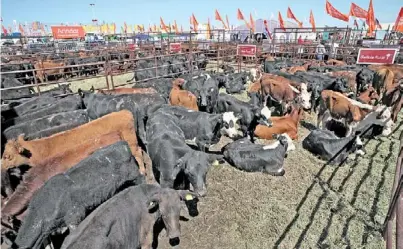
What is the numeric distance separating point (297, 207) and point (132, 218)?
275 cm

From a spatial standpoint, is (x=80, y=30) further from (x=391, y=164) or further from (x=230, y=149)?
(x=391, y=164)

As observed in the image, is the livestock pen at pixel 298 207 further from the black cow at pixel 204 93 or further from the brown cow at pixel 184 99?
the black cow at pixel 204 93

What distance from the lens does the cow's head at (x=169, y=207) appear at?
367 centimetres

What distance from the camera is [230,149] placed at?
6.23m

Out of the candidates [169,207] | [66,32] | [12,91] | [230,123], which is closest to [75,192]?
[169,207]

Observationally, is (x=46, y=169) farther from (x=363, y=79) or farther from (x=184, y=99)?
(x=363, y=79)

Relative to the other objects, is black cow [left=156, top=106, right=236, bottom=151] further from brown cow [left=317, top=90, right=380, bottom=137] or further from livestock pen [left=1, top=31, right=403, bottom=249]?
brown cow [left=317, top=90, right=380, bottom=137]

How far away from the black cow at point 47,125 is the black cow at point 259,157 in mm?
3439

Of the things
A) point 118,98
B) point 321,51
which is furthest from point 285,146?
point 321,51

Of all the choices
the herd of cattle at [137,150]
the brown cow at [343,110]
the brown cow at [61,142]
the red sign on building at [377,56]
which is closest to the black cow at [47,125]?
the herd of cattle at [137,150]

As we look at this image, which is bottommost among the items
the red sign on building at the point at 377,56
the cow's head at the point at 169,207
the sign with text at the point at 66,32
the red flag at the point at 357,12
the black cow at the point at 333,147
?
the black cow at the point at 333,147

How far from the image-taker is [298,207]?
15.6 ft

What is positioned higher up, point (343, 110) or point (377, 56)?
point (377, 56)

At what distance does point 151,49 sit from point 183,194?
18455 millimetres
